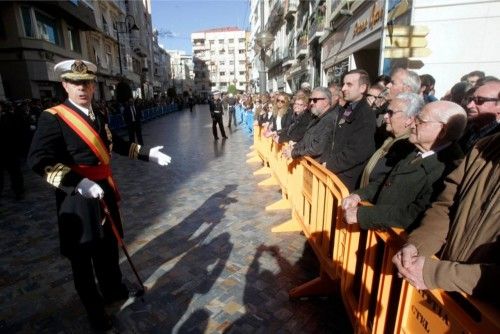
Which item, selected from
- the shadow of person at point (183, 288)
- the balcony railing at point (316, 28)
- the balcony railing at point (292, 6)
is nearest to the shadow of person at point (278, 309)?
the shadow of person at point (183, 288)

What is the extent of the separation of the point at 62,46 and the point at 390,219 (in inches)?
975

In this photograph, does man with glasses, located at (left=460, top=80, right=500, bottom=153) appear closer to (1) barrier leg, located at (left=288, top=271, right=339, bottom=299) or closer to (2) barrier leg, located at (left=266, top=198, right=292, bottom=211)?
(1) barrier leg, located at (left=288, top=271, right=339, bottom=299)

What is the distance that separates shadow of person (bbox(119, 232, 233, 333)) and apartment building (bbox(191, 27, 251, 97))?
3451 inches

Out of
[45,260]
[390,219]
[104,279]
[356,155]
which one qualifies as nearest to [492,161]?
[390,219]

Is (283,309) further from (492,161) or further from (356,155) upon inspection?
(492,161)

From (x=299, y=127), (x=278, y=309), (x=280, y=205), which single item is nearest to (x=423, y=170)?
(x=278, y=309)

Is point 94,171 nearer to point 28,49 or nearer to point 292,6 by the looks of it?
point 28,49

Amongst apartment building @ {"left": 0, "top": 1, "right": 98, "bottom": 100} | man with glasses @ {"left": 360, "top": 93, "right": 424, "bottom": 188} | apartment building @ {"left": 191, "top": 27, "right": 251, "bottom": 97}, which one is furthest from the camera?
apartment building @ {"left": 191, "top": 27, "right": 251, "bottom": 97}

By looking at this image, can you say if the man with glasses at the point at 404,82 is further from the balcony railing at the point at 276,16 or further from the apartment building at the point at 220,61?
the apartment building at the point at 220,61

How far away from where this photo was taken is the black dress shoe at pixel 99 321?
2611 mm

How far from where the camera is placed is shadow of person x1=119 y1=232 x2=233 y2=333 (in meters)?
2.70

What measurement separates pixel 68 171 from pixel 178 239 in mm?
2198

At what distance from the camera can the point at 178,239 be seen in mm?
4199

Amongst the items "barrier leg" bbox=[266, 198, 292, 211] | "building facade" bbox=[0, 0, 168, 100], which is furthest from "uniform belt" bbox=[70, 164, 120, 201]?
"building facade" bbox=[0, 0, 168, 100]
